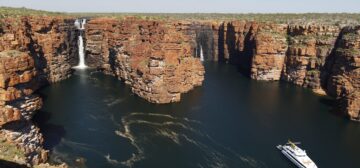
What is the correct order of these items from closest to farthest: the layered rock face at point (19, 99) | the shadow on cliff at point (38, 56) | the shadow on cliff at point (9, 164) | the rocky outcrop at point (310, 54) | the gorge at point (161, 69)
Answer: the shadow on cliff at point (9, 164)
the layered rock face at point (19, 99)
the gorge at point (161, 69)
the shadow on cliff at point (38, 56)
the rocky outcrop at point (310, 54)

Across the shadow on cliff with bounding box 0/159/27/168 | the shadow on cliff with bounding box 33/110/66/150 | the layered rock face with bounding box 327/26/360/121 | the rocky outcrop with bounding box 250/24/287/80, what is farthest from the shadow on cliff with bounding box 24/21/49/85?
the layered rock face with bounding box 327/26/360/121

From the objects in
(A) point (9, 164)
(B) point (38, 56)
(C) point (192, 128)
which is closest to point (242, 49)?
(C) point (192, 128)

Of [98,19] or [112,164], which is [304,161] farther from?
[98,19]

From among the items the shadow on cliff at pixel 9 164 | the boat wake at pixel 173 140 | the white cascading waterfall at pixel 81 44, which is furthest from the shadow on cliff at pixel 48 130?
the white cascading waterfall at pixel 81 44

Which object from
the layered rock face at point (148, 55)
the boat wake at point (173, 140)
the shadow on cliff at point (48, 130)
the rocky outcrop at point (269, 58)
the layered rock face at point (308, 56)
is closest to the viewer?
the boat wake at point (173, 140)

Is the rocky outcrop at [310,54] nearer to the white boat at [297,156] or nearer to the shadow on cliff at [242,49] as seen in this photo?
the shadow on cliff at [242,49]

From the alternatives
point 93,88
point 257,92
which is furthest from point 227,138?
point 93,88

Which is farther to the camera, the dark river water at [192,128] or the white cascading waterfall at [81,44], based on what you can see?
the white cascading waterfall at [81,44]
